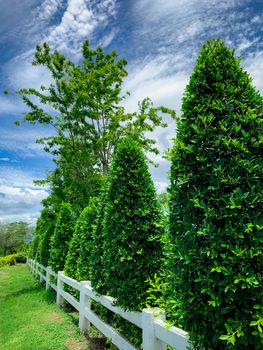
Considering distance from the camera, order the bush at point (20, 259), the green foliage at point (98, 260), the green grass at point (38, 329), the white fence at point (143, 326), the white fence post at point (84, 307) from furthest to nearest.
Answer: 1. the bush at point (20, 259)
2. the white fence post at point (84, 307)
3. the green grass at point (38, 329)
4. the green foliage at point (98, 260)
5. the white fence at point (143, 326)

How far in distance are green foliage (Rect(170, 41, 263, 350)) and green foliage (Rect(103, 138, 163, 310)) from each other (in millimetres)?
2039

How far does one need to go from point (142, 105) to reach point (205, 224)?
19.3 meters

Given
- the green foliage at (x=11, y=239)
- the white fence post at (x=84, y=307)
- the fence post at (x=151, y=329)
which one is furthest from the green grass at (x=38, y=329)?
the green foliage at (x=11, y=239)

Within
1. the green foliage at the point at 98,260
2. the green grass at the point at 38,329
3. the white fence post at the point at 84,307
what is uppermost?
the green foliage at the point at 98,260

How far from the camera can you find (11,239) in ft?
217

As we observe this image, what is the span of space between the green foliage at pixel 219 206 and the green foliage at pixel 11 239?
66614 mm

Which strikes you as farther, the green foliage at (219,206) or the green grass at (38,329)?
the green grass at (38,329)

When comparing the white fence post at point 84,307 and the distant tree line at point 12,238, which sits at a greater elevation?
the distant tree line at point 12,238

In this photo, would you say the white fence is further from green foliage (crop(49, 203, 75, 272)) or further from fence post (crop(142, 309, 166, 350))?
green foliage (crop(49, 203, 75, 272))

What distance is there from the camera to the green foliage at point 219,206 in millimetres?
2684

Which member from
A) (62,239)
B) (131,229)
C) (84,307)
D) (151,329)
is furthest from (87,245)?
(62,239)

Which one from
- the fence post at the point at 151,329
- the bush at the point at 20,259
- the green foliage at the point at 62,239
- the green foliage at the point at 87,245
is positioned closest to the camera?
the fence post at the point at 151,329

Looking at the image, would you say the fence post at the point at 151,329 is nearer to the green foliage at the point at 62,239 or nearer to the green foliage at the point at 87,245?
the green foliage at the point at 87,245

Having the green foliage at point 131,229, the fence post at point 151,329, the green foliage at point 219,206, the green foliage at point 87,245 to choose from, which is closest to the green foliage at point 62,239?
the green foliage at point 87,245
